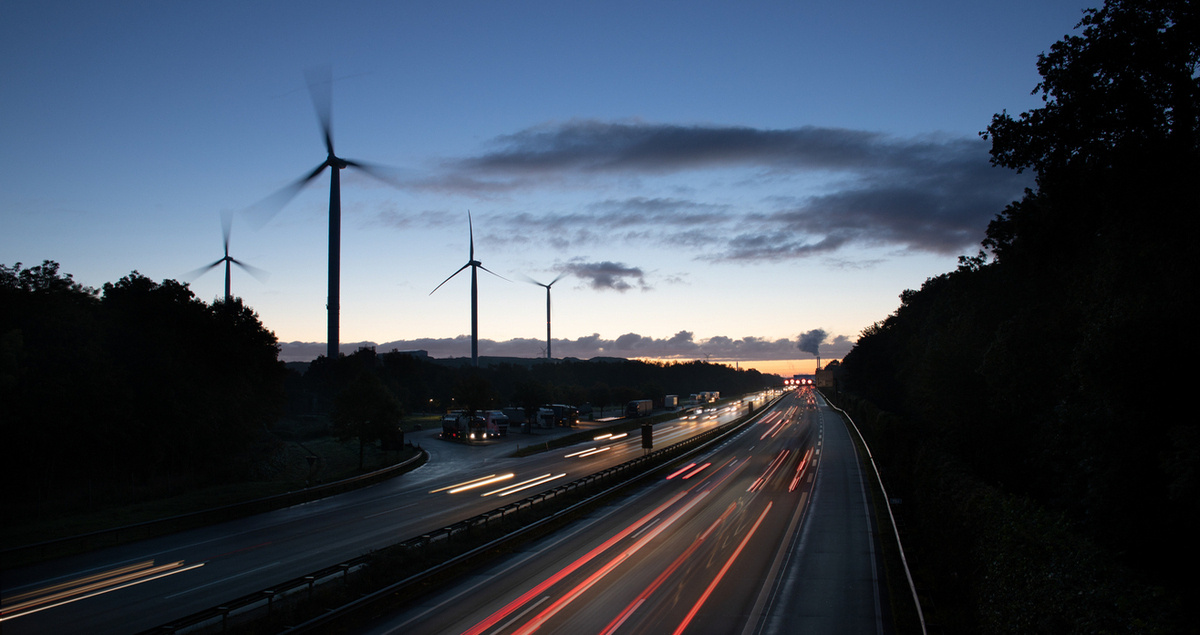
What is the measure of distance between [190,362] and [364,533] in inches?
1393

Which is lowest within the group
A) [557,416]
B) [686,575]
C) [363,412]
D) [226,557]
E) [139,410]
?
[557,416]

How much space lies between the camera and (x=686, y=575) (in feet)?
62.6

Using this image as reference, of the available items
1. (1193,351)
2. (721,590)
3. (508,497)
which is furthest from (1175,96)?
(508,497)

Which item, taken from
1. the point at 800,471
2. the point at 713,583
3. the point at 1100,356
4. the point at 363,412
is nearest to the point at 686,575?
the point at 713,583

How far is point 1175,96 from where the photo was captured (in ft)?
67.0

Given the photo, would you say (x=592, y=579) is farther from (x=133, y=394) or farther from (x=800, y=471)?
(x=133, y=394)

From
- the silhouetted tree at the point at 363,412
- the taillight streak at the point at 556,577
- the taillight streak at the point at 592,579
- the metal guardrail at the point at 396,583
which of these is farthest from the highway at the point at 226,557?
the taillight streak at the point at 592,579

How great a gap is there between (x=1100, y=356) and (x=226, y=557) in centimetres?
2941

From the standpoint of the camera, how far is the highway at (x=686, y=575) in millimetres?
15156

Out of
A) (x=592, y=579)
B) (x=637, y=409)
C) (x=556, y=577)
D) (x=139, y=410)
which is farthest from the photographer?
(x=637, y=409)

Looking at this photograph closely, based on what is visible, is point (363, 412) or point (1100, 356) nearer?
point (1100, 356)

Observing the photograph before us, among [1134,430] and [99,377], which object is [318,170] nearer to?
[99,377]

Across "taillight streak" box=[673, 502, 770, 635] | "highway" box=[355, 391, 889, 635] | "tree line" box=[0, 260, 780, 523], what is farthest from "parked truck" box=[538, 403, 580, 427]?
"taillight streak" box=[673, 502, 770, 635]

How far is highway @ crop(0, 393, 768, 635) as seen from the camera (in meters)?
16.9
